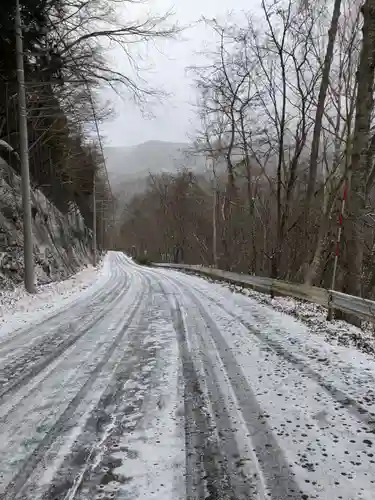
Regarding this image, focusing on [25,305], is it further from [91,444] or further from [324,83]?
[324,83]

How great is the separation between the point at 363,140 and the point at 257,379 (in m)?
5.91

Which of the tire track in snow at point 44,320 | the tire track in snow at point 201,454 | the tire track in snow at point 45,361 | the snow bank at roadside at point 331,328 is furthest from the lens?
the tire track in snow at point 44,320

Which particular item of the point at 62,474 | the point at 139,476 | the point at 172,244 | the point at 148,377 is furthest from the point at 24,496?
the point at 172,244

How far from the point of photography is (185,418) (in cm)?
380

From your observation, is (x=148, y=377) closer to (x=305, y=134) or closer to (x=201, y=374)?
(x=201, y=374)

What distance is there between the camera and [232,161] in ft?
73.3

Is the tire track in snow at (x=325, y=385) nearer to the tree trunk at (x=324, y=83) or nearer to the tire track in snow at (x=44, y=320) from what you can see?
the tire track in snow at (x=44, y=320)

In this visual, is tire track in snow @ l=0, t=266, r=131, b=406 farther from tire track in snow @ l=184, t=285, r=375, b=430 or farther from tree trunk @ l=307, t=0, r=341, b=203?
tree trunk @ l=307, t=0, r=341, b=203

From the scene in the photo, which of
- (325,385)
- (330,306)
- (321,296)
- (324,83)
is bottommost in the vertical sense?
(325,385)

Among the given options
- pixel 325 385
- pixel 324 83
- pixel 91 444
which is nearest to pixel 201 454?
pixel 91 444

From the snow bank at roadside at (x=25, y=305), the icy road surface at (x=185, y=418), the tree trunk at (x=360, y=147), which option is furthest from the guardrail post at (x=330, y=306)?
the snow bank at roadside at (x=25, y=305)

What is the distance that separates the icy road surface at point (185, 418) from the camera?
280cm

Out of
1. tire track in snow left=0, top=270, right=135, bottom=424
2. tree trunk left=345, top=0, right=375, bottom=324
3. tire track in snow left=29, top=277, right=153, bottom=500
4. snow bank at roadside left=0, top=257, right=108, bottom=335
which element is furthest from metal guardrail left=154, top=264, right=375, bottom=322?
snow bank at roadside left=0, top=257, right=108, bottom=335

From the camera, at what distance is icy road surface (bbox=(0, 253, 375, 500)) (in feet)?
9.18
